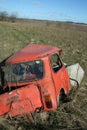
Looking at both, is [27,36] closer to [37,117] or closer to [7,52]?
[7,52]

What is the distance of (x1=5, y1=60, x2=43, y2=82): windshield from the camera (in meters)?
7.59

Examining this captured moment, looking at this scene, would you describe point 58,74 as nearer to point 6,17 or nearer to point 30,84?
point 30,84

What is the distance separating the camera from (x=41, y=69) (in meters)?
7.63

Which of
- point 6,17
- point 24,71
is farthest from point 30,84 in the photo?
point 6,17

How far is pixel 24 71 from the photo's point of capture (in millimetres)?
7703

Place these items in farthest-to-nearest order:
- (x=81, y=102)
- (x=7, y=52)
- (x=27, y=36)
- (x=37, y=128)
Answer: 1. (x=27, y=36)
2. (x=7, y=52)
3. (x=81, y=102)
4. (x=37, y=128)

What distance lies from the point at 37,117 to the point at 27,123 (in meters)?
0.29

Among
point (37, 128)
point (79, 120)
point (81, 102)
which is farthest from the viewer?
point (81, 102)

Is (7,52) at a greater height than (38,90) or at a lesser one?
lesser

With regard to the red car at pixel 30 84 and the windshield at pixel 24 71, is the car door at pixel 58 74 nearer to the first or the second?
the red car at pixel 30 84

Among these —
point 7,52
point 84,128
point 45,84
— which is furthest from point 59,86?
point 7,52

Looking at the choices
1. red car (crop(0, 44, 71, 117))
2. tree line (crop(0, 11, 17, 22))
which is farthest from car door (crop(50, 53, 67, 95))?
tree line (crop(0, 11, 17, 22))

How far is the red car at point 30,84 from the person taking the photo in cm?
708

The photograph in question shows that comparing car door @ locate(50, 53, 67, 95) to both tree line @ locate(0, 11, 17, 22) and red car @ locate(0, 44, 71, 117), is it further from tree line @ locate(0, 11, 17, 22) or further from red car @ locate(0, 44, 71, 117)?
tree line @ locate(0, 11, 17, 22)
